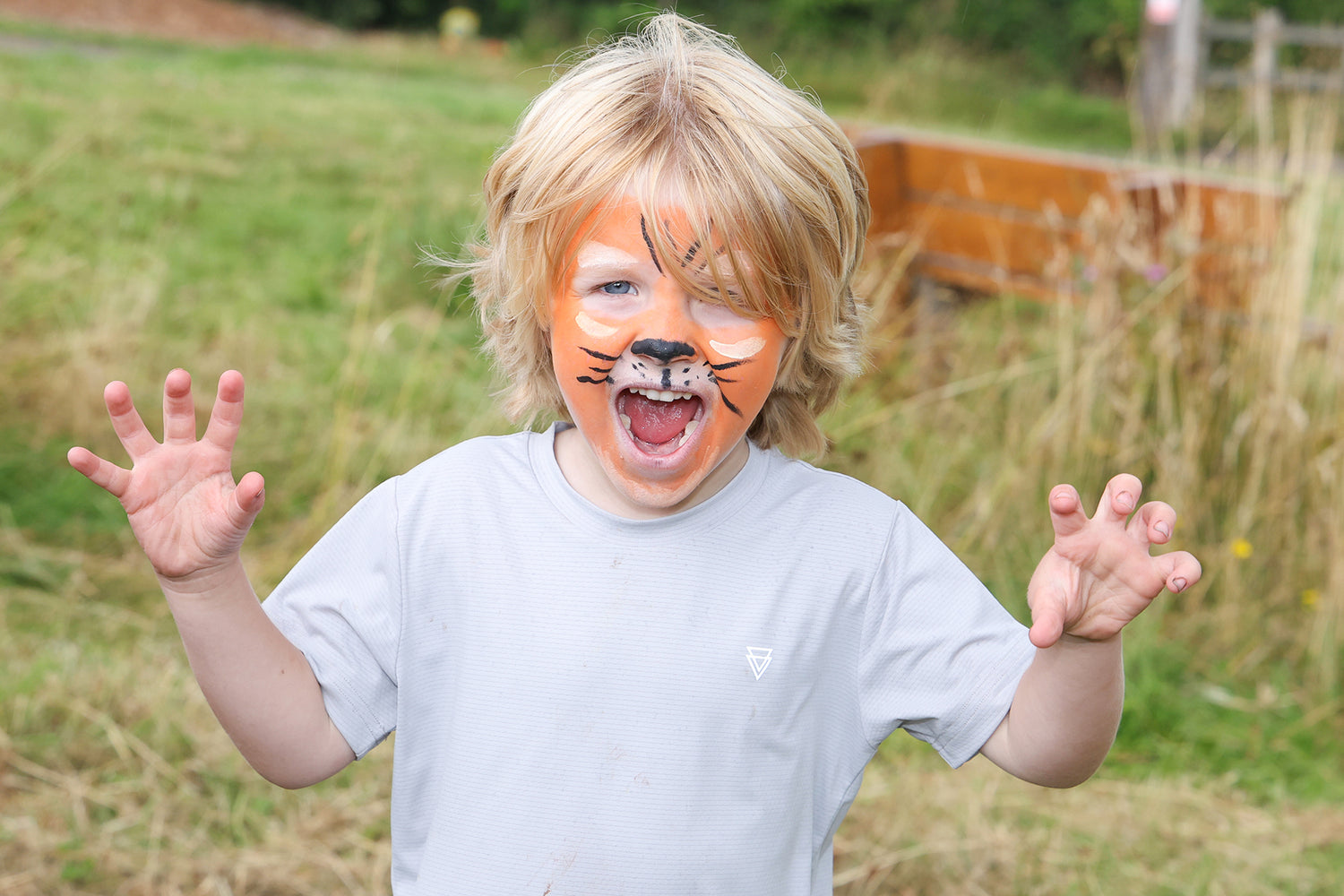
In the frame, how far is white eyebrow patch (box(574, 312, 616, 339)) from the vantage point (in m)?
1.35

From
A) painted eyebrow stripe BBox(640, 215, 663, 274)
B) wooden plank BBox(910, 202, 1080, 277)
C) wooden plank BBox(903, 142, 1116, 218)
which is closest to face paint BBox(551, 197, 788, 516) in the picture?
painted eyebrow stripe BBox(640, 215, 663, 274)

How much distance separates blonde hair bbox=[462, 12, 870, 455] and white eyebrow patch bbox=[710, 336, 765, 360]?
30mm

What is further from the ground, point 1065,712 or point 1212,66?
point 1212,66

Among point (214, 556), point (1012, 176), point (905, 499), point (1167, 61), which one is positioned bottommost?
point (905, 499)

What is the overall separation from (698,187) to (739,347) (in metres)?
0.17

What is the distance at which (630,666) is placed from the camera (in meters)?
1.33

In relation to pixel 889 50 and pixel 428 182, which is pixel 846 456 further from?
pixel 889 50

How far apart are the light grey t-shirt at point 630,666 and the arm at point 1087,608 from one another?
0.22 ft

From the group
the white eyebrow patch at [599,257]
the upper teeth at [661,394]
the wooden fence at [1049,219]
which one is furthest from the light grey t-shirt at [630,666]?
the wooden fence at [1049,219]

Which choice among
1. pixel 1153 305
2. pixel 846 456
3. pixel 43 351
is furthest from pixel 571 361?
pixel 43 351

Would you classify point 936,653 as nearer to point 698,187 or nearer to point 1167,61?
point 698,187

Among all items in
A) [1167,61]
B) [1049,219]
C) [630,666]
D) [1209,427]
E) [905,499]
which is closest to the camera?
[630,666]

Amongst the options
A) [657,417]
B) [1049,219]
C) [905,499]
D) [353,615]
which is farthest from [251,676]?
[1049,219]

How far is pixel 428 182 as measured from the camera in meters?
6.43
